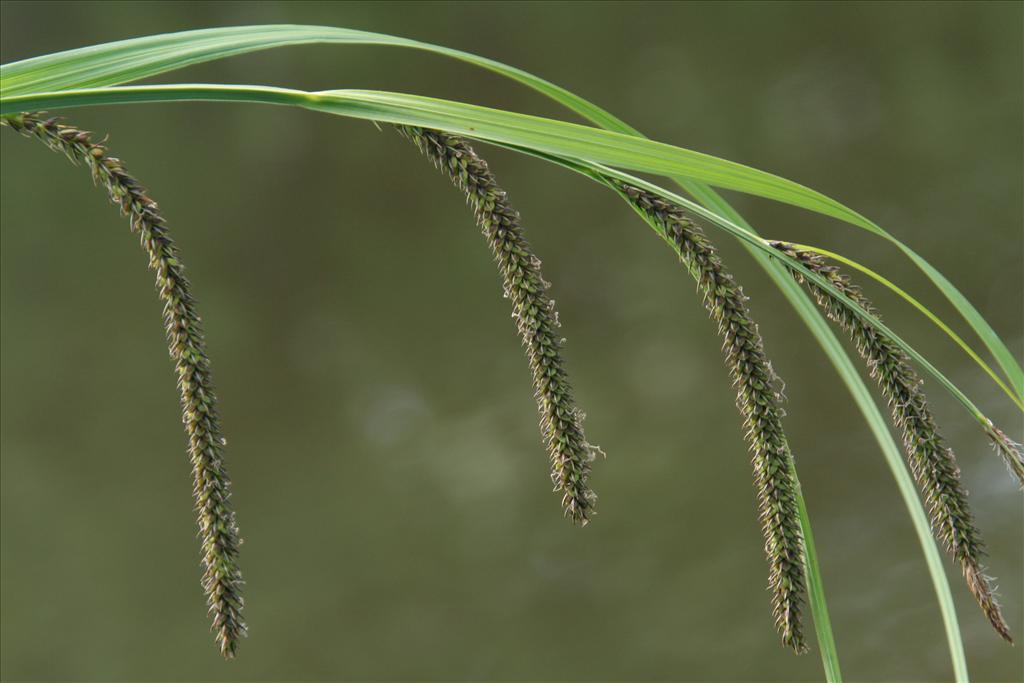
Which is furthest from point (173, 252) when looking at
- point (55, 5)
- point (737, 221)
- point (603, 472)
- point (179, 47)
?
point (55, 5)

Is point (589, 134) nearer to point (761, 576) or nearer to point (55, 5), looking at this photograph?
point (761, 576)

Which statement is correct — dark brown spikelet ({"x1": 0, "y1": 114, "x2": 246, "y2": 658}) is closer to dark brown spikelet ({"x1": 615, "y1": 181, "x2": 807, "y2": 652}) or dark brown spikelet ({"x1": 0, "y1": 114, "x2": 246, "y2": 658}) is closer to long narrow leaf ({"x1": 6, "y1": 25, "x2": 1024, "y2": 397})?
long narrow leaf ({"x1": 6, "y1": 25, "x2": 1024, "y2": 397})

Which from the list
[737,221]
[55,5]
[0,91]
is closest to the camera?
[0,91]

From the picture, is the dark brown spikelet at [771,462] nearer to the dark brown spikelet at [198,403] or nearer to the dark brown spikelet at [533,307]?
the dark brown spikelet at [533,307]

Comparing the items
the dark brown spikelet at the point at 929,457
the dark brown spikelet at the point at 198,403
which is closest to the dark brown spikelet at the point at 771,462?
the dark brown spikelet at the point at 929,457

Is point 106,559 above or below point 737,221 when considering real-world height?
above

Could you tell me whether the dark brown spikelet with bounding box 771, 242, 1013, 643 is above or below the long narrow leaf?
below

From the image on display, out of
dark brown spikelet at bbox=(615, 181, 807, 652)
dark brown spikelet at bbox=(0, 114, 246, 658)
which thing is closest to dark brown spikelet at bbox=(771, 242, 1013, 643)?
dark brown spikelet at bbox=(615, 181, 807, 652)
